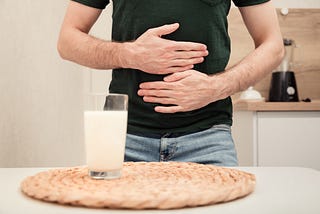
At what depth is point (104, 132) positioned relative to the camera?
798 mm

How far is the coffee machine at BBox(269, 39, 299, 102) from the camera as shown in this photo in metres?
2.83

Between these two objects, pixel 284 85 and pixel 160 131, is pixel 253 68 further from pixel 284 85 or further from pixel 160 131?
pixel 284 85

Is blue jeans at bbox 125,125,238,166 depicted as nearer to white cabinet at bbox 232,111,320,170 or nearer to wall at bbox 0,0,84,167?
wall at bbox 0,0,84,167

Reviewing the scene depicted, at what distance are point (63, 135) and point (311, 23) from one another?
1.81m

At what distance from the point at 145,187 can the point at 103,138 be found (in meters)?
0.13

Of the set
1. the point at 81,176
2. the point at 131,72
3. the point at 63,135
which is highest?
the point at 131,72

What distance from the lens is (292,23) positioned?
10.4 ft

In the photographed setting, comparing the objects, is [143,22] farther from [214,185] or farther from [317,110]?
[317,110]

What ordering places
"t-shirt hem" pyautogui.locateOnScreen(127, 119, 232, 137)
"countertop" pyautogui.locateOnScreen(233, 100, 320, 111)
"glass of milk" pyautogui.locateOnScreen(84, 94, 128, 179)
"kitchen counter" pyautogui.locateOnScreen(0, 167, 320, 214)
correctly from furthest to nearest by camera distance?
1. "countertop" pyautogui.locateOnScreen(233, 100, 320, 111)
2. "t-shirt hem" pyautogui.locateOnScreen(127, 119, 232, 137)
3. "glass of milk" pyautogui.locateOnScreen(84, 94, 128, 179)
4. "kitchen counter" pyautogui.locateOnScreen(0, 167, 320, 214)

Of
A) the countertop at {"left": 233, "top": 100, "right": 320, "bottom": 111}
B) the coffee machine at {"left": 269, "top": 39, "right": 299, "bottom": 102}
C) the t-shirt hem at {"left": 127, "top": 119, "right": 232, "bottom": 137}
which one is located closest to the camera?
the t-shirt hem at {"left": 127, "top": 119, "right": 232, "bottom": 137}

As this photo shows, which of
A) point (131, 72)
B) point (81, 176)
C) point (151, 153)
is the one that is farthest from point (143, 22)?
point (81, 176)

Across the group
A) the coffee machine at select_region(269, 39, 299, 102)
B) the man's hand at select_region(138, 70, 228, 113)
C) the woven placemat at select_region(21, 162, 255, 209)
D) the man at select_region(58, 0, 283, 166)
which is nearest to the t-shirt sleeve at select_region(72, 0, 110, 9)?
the man at select_region(58, 0, 283, 166)

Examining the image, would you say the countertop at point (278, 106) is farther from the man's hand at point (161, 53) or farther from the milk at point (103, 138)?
the milk at point (103, 138)

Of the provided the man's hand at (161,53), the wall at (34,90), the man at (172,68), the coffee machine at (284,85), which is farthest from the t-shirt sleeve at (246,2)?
the coffee machine at (284,85)
